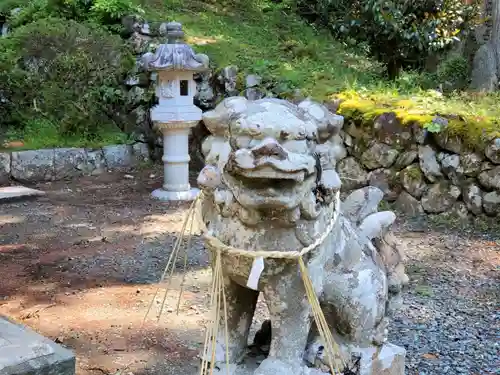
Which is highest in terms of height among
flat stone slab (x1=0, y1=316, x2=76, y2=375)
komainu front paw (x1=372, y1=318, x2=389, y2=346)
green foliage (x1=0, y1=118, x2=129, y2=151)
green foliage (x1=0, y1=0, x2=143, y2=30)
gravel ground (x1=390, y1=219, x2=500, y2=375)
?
green foliage (x1=0, y1=0, x2=143, y2=30)

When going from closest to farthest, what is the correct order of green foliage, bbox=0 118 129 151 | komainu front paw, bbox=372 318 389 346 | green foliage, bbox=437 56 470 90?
komainu front paw, bbox=372 318 389 346 < green foliage, bbox=0 118 129 151 < green foliage, bbox=437 56 470 90

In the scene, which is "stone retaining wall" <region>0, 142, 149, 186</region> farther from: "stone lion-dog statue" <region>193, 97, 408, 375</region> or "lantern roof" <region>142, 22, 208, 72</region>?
"stone lion-dog statue" <region>193, 97, 408, 375</region>

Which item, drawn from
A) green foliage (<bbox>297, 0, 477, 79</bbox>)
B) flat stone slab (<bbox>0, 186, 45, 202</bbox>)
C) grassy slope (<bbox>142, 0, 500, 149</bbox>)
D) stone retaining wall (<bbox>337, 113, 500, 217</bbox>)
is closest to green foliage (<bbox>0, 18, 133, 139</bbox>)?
grassy slope (<bbox>142, 0, 500, 149</bbox>)

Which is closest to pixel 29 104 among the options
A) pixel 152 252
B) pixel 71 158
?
pixel 71 158

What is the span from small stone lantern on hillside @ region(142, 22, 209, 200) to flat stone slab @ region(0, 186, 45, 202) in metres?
1.45

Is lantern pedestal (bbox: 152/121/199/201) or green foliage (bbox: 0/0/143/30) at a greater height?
green foliage (bbox: 0/0/143/30)

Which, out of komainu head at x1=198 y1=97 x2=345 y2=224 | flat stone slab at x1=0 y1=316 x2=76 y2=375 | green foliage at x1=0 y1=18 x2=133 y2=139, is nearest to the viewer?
komainu head at x1=198 y1=97 x2=345 y2=224

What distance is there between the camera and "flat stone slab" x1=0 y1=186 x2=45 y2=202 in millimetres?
7174

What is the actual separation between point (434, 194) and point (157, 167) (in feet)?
13.4

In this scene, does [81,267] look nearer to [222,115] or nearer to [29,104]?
[222,115]

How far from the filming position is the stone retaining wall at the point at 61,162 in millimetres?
8109

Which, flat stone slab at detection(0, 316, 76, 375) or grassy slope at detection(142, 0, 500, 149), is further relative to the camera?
grassy slope at detection(142, 0, 500, 149)

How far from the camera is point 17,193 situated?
24.0 ft

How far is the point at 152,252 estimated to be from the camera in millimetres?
5438
